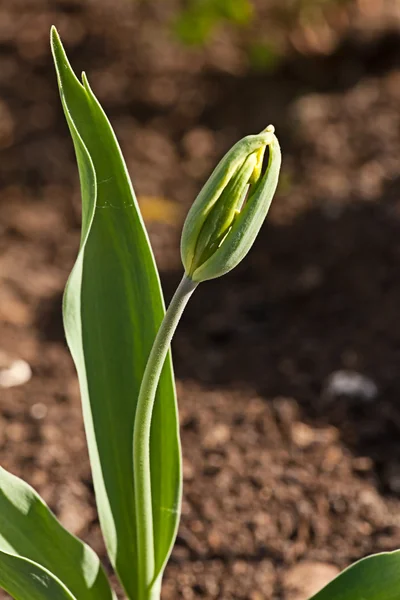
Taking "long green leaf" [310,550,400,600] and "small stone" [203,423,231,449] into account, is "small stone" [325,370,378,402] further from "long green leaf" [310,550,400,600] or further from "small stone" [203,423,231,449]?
"long green leaf" [310,550,400,600]

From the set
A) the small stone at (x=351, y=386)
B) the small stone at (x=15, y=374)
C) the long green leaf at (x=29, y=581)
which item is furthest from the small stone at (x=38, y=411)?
the long green leaf at (x=29, y=581)

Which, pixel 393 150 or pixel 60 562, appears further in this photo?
pixel 393 150

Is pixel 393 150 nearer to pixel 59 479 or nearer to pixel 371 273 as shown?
pixel 371 273

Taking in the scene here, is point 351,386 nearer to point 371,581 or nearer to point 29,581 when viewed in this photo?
point 371,581

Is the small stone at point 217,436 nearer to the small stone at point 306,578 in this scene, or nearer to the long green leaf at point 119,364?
the small stone at point 306,578

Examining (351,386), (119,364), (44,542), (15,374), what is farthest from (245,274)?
(44,542)

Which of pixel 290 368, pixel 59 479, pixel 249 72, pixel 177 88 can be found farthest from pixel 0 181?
pixel 59 479

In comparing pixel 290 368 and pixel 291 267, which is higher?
pixel 290 368
